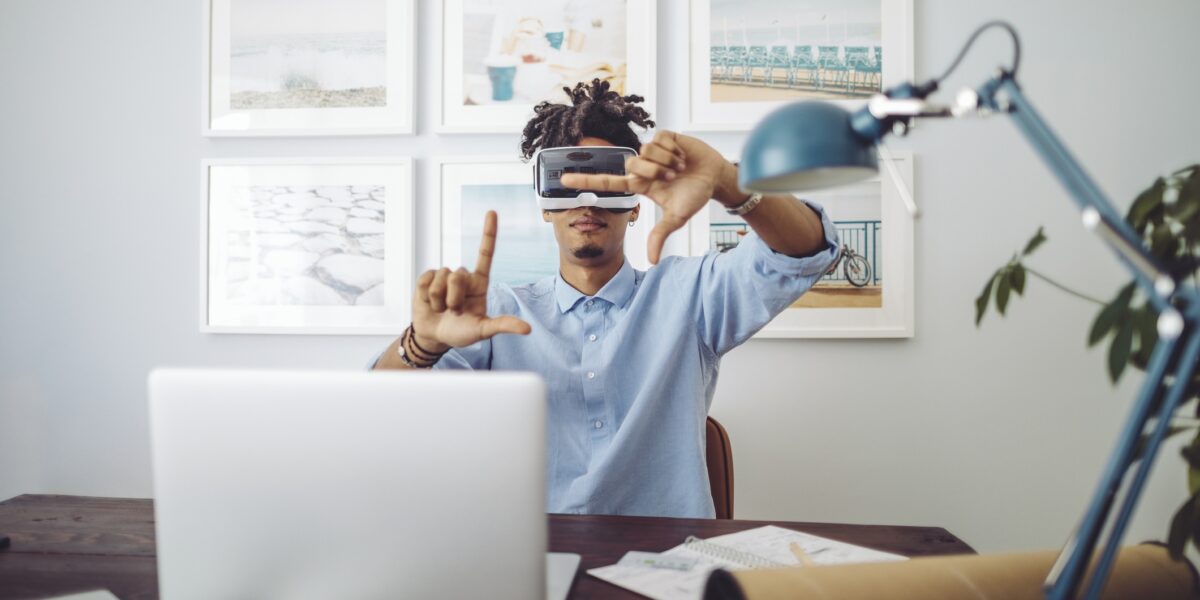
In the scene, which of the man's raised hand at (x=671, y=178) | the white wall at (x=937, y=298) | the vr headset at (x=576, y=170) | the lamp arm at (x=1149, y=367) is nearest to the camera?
the lamp arm at (x=1149, y=367)

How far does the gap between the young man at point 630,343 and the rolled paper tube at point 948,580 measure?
0.75m

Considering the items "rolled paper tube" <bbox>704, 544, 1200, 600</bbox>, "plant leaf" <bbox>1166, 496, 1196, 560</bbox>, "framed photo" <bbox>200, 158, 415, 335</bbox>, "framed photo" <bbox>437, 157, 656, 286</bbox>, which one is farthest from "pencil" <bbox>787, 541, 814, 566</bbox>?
"framed photo" <bbox>200, 158, 415, 335</bbox>

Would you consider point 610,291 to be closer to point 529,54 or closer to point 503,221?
point 503,221

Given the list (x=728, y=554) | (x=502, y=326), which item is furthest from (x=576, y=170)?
(x=728, y=554)

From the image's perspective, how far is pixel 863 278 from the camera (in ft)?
7.34

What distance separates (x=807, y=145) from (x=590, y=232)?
110 centimetres

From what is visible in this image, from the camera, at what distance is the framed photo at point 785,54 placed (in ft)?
7.33

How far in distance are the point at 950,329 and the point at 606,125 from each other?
1.24 m

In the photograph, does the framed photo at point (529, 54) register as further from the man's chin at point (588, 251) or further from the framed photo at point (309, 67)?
the man's chin at point (588, 251)

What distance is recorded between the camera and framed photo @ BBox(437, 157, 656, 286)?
7.62 feet

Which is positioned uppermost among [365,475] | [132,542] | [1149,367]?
[1149,367]

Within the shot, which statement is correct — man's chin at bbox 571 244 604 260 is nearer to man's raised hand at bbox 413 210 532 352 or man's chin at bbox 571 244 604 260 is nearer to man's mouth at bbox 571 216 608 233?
man's mouth at bbox 571 216 608 233

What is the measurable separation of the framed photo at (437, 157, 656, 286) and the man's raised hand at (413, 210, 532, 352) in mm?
987

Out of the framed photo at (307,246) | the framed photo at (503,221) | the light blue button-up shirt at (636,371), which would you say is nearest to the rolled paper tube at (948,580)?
the light blue button-up shirt at (636,371)
